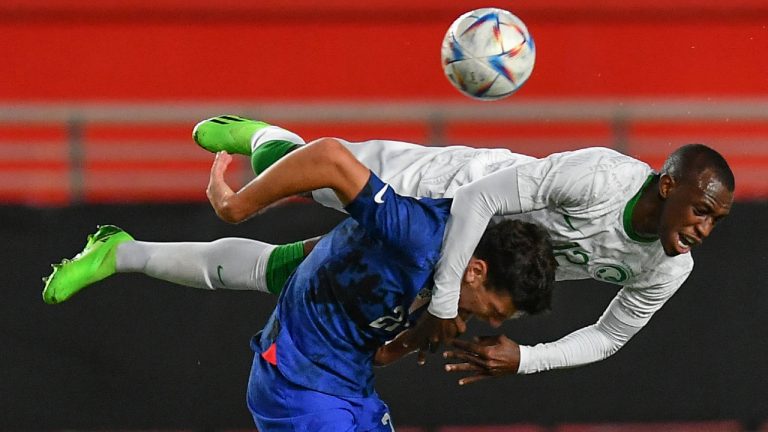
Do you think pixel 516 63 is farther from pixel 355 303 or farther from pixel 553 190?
pixel 355 303

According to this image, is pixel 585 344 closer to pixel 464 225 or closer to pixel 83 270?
pixel 464 225

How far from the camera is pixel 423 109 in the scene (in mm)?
5715

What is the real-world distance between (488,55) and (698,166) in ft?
2.40

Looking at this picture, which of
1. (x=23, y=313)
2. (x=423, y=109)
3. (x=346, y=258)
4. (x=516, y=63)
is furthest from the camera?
(x=423, y=109)

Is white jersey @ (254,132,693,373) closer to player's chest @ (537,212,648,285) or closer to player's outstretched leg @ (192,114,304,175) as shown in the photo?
player's chest @ (537,212,648,285)

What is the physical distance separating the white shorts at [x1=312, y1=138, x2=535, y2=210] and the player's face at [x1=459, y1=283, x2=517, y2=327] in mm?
570

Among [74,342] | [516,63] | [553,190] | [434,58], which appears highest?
[516,63]

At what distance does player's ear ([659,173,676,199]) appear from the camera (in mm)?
3480

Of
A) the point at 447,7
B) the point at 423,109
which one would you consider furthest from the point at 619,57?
the point at 423,109

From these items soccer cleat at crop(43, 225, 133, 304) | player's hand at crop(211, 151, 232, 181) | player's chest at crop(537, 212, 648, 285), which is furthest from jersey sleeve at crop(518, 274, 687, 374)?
soccer cleat at crop(43, 225, 133, 304)

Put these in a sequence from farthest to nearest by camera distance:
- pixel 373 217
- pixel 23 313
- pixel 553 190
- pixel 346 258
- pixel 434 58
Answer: pixel 434 58 < pixel 23 313 < pixel 553 190 < pixel 346 258 < pixel 373 217

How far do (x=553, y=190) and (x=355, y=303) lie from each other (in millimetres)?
650

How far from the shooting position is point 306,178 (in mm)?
3137

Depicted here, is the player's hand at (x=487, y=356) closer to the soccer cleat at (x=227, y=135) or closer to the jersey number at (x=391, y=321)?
the jersey number at (x=391, y=321)
